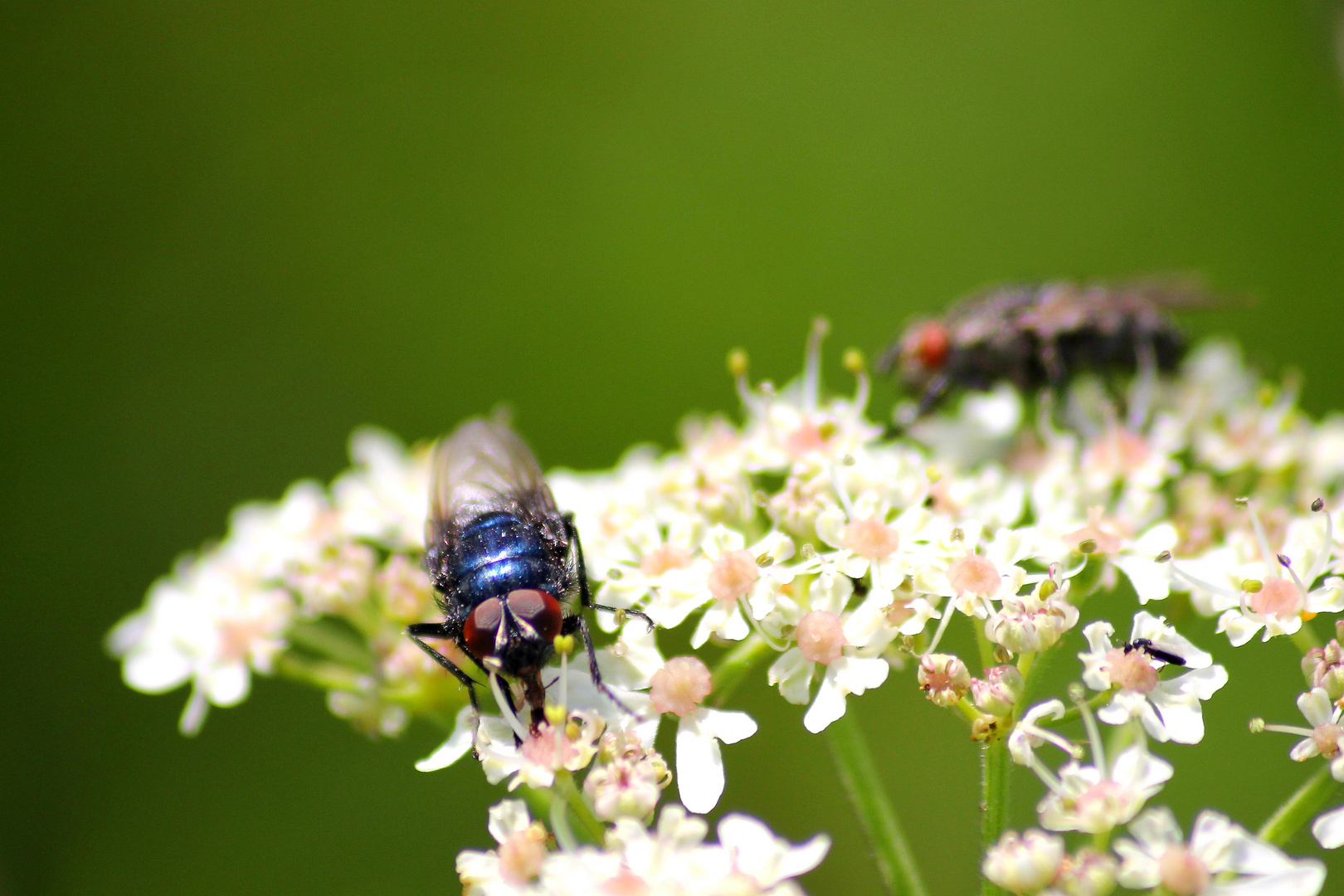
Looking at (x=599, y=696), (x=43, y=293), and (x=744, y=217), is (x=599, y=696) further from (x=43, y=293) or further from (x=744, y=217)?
(x=43, y=293)

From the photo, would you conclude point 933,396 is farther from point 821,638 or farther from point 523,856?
point 523,856

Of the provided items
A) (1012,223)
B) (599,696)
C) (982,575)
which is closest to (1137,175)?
(1012,223)

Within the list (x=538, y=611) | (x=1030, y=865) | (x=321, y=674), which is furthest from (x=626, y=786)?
(x=321, y=674)

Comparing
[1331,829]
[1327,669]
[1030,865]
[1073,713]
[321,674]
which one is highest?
[321,674]

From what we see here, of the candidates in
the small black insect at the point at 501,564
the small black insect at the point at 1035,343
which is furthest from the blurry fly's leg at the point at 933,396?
the small black insect at the point at 501,564

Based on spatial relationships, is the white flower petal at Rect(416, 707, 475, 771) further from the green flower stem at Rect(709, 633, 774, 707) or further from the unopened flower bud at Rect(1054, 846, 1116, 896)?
the unopened flower bud at Rect(1054, 846, 1116, 896)

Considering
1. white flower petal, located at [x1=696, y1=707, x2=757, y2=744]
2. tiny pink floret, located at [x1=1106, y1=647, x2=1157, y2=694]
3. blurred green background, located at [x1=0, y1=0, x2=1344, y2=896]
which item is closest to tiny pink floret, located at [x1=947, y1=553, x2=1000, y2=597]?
tiny pink floret, located at [x1=1106, y1=647, x2=1157, y2=694]
